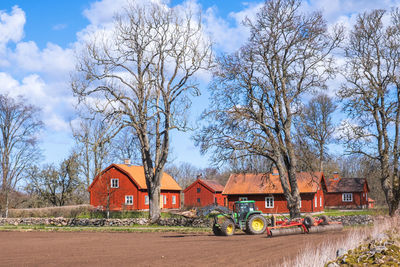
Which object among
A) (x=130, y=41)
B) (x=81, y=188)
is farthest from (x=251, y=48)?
(x=81, y=188)

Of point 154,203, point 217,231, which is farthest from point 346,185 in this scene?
point 217,231

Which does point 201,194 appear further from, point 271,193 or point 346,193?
point 346,193

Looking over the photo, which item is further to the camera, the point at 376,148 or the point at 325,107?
the point at 325,107

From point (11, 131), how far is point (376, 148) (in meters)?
33.6

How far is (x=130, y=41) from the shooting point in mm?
30719

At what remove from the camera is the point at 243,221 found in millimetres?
22781

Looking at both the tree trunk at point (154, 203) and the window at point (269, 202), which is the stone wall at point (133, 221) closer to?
the tree trunk at point (154, 203)

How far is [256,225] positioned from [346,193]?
42259 mm

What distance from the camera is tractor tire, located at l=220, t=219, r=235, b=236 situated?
861 inches

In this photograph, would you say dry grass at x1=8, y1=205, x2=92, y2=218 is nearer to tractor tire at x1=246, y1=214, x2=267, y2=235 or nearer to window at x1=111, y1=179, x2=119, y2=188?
window at x1=111, y1=179, x2=119, y2=188

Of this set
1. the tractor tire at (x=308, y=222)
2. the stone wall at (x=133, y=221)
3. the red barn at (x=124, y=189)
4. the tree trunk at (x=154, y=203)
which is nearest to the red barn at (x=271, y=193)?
the red barn at (x=124, y=189)

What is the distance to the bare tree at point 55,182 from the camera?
48188 millimetres

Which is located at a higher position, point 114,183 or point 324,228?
point 114,183

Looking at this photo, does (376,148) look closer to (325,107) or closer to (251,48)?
(251,48)
